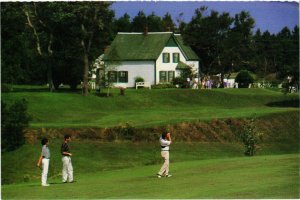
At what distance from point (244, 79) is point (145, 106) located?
703 inches

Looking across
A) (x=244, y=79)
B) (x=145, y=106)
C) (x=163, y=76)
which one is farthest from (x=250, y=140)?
(x=163, y=76)

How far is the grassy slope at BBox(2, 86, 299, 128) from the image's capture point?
4925 centimetres

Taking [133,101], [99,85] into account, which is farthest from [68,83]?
[133,101]

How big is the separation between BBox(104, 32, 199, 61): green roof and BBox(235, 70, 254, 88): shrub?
17.6 ft

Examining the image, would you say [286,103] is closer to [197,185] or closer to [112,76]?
[112,76]

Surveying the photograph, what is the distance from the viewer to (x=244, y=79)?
72.6 metres

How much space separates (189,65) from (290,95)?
51.4 feet

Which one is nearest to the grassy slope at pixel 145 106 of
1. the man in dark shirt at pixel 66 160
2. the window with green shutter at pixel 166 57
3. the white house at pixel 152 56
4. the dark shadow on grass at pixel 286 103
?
the dark shadow on grass at pixel 286 103

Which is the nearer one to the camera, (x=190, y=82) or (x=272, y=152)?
(x=272, y=152)

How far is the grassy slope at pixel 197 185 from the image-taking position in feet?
62.1

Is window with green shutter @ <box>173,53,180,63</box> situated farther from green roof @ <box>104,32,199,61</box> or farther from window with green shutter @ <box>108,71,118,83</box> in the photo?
window with green shutter @ <box>108,71,118,83</box>

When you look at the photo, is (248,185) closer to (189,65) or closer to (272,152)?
(272,152)

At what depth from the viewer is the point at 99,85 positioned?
61.7m

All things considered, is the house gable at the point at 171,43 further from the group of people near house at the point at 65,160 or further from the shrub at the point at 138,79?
the group of people near house at the point at 65,160
